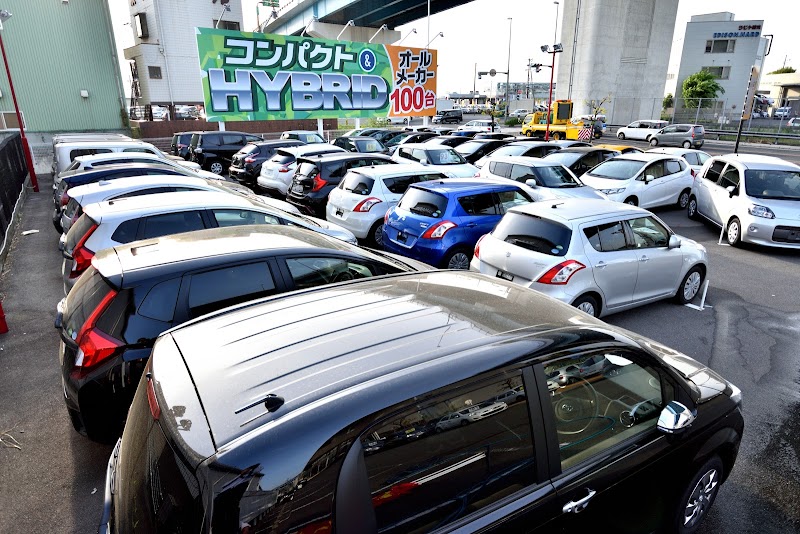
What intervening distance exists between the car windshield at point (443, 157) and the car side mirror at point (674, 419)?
1116cm

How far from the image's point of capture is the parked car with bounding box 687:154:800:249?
938 centimetres

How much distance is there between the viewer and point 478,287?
3.07 meters

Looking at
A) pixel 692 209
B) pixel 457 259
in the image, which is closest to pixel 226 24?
pixel 692 209

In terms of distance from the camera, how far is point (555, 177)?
11.1m

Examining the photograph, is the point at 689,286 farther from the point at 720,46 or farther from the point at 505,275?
the point at 720,46

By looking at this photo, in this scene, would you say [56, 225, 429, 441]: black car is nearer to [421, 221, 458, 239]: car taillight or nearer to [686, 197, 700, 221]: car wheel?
[421, 221, 458, 239]: car taillight

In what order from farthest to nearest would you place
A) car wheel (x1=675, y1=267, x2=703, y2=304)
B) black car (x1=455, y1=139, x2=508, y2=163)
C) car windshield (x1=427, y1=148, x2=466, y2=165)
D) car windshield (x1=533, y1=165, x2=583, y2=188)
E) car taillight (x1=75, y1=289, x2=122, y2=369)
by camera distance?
black car (x1=455, y1=139, x2=508, y2=163) < car windshield (x1=427, y1=148, x2=466, y2=165) < car windshield (x1=533, y1=165, x2=583, y2=188) < car wheel (x1=675, y1=267, x2=703, y2=304) < car taillight (x1=75, y1=289, x2=122, y2=369)

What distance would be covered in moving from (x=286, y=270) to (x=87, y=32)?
30.1 meters

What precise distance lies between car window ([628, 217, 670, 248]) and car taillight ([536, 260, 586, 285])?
1.28m

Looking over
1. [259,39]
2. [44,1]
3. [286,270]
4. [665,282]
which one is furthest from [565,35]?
[286,270]

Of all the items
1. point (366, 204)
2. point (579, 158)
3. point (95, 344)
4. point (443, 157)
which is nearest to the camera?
point (95, 344)

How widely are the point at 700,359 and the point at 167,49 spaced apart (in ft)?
124

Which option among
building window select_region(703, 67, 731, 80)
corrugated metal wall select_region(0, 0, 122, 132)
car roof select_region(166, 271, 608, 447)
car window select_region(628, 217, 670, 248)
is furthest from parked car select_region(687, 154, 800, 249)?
building window select_region(703, 67, 731, 80)

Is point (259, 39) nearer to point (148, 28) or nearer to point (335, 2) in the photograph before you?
point (148, 28)
